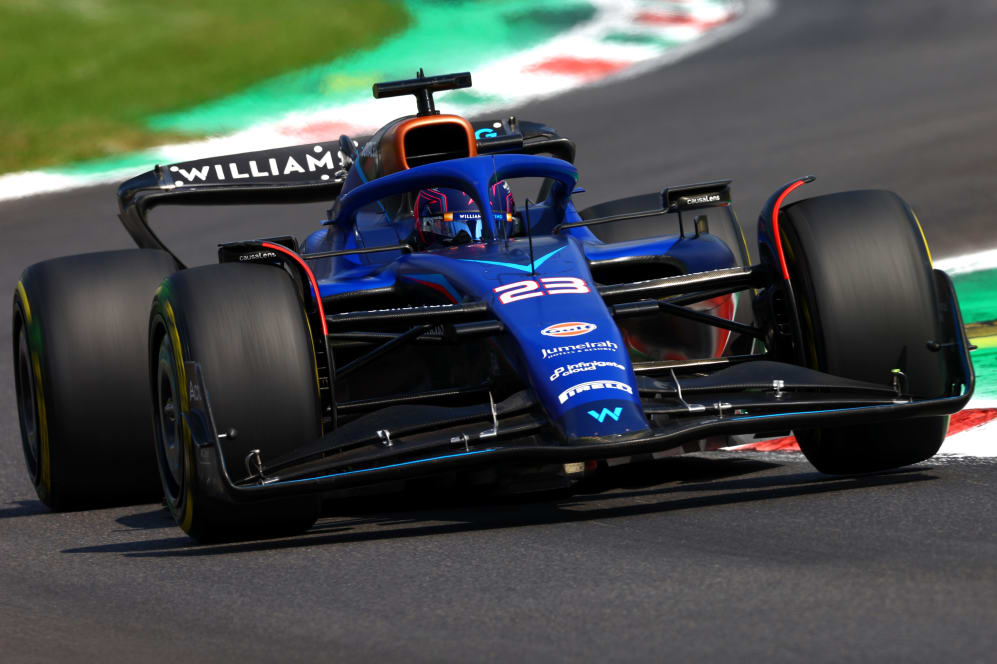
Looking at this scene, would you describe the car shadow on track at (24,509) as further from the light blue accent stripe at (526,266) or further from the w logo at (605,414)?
the w logo at (605,414)

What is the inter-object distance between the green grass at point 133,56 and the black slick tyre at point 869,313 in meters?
13.7

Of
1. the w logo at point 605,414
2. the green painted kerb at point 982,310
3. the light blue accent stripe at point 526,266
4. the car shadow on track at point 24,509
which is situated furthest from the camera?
the green painted kerb at point 982,310

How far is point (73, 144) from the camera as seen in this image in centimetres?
1911

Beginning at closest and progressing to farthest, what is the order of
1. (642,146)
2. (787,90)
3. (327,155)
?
1. (327,155)
2. (642,146)
3. (787,90)

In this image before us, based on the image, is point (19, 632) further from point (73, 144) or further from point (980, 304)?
point (73, 144)

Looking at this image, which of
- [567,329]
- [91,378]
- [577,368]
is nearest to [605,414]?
[577,368]

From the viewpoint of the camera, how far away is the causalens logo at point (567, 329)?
5.74 meters

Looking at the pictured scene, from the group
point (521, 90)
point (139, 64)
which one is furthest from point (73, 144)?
point (521, 90)

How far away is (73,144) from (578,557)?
15.2m

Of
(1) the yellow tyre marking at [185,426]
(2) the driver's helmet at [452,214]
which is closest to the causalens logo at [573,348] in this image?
(1) the yellow tyre marking at [185,426]

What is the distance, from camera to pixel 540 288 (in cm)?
603

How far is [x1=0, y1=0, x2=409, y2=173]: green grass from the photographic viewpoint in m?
19.5

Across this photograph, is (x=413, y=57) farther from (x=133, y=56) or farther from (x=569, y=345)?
(x=569, y=345)

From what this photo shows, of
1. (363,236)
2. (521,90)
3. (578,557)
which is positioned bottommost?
(578,557)
